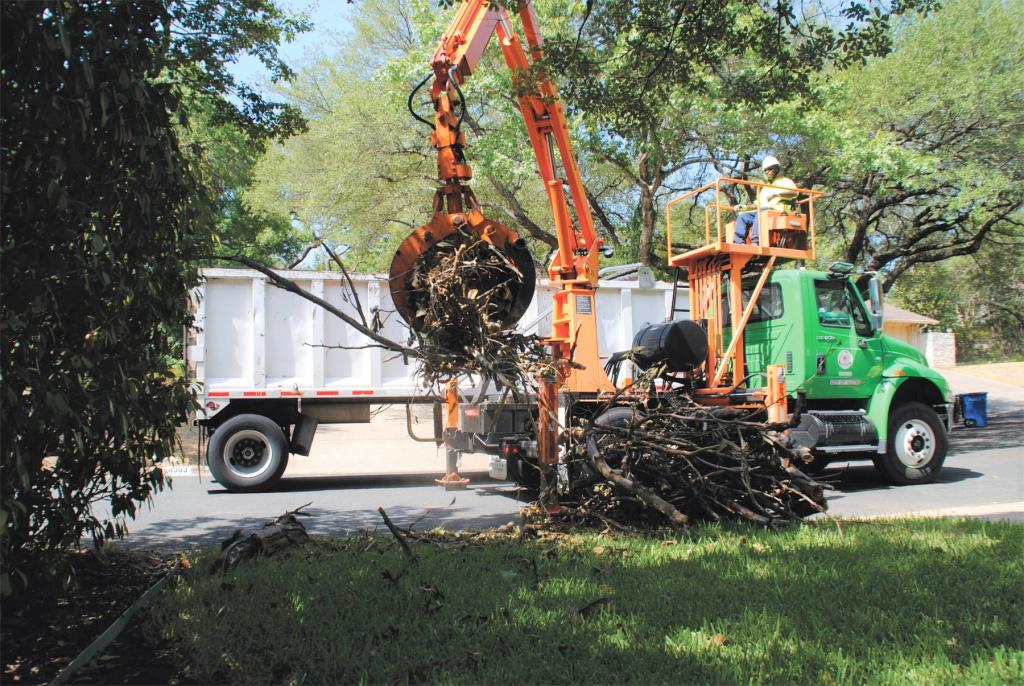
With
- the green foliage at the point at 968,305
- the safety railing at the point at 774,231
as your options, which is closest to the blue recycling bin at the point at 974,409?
the safety railing at the point at 774,231

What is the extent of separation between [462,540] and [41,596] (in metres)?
3.07

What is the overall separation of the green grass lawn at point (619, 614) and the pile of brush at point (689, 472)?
95 cm

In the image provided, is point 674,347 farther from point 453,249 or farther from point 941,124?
point 941,124

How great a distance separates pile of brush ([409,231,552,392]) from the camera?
19.0ft

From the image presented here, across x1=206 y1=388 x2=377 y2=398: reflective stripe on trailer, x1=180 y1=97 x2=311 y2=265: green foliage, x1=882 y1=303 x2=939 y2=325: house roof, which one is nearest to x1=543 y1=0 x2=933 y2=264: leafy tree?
x1=180 y1=97 x2=311 y2=265: green foliage

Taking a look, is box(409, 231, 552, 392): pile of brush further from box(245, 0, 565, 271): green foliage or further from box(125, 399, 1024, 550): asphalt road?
box(245, 0, 565, 271): green foliage

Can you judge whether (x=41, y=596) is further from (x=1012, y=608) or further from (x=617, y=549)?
(x=1012, y=608)

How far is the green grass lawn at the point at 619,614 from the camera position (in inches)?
141

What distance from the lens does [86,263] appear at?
3.94m

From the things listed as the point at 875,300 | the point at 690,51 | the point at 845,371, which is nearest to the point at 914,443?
the point at 845,371

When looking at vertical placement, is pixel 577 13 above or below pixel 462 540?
above

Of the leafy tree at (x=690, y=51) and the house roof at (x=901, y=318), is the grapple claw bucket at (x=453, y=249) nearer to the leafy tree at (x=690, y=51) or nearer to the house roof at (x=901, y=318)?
the leafy tree at (x=690, y=51)

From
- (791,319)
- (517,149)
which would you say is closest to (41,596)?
(791,319)

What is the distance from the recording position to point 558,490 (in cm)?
715
